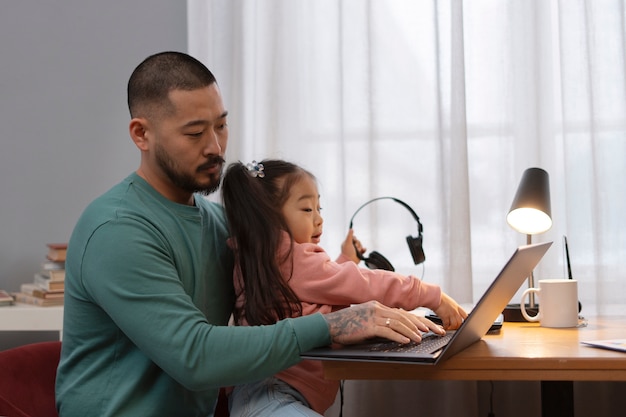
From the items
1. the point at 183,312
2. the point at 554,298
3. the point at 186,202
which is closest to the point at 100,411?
the point at 183,312

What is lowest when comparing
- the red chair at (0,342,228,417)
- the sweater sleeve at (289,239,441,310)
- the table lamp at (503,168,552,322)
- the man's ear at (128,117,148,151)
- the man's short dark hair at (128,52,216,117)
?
the red chair at (0,342,228,417)

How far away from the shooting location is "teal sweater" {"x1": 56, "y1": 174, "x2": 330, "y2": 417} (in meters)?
1.26

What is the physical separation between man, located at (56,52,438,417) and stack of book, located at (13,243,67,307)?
976 mm

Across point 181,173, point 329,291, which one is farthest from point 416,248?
point 181,173

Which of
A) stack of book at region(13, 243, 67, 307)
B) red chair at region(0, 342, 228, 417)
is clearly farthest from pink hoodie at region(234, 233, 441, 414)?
stack of book at region(13, 243, 67, 307)

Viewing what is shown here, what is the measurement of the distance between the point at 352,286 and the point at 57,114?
1.74m

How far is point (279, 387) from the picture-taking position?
1.47 meters

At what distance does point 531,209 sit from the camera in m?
1.80

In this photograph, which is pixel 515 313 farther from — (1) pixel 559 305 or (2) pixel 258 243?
(2) pixel 258 243

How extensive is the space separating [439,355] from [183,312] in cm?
44

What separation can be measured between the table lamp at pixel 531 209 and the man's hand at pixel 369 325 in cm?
60

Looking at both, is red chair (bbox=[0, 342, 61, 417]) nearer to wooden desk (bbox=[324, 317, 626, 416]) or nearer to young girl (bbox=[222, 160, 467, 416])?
young girl (bbox=[222, 160, 467, 416])

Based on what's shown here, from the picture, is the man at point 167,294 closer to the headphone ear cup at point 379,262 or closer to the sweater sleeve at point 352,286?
the sweater sleeve at point 352,286

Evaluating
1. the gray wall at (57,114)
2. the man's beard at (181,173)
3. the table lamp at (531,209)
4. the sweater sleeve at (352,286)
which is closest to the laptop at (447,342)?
the sweater sleeve at (352,286)
